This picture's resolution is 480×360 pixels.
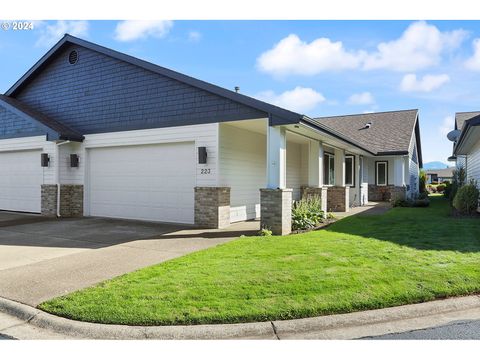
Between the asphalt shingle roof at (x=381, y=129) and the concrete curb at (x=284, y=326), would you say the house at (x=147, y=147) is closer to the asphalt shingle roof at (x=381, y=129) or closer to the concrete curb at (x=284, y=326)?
the concrete curb at (x=284, y=326)

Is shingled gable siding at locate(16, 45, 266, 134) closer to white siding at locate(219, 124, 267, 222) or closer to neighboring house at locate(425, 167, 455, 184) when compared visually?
white siding at locate(219, 124, 267, 222)

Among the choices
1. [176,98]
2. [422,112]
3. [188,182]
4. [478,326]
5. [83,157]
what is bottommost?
[478,326]

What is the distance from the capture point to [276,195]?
945 cm

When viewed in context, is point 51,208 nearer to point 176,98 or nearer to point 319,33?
point 176,98

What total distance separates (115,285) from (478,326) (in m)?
4.55

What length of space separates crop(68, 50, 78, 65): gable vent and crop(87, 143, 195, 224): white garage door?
3.68m

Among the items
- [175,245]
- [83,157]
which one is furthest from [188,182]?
[83,157]

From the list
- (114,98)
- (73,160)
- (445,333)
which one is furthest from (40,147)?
(445,333)

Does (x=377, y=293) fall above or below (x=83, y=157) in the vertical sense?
below

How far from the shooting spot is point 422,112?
27.3 meters

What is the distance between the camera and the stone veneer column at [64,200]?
13484 mm

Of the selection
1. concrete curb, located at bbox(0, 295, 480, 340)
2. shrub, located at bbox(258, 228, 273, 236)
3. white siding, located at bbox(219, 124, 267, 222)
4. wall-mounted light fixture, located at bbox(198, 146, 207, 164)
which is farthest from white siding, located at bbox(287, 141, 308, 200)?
concrete curb, located at bbox(0, 295, 480, 340)

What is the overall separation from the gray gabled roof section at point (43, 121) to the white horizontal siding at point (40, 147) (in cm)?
62

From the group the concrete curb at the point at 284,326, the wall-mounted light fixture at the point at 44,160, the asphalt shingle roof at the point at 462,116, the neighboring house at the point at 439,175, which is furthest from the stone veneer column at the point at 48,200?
the neighboring house at the point at 439,175
